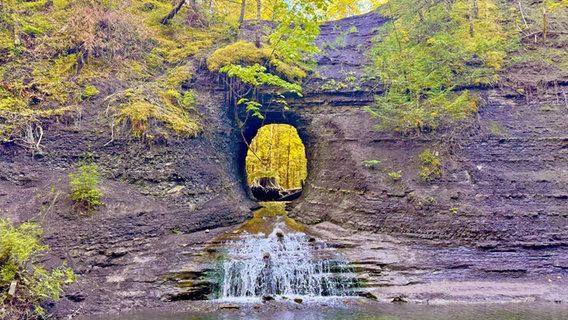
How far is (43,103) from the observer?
11336mm

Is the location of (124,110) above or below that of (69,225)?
above

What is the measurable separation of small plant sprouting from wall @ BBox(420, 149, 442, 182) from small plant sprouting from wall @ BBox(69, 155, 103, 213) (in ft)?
31.9

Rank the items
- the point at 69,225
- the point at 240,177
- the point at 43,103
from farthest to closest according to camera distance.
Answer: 1. the point at 240,177
2. the point at 43,103
3. the point at 69,225

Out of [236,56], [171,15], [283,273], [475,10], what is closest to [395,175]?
[283,273]

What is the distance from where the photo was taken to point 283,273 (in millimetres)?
9336

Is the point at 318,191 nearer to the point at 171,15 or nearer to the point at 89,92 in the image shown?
the point at 89,92

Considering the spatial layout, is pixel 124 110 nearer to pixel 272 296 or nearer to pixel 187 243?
pixel 187 243

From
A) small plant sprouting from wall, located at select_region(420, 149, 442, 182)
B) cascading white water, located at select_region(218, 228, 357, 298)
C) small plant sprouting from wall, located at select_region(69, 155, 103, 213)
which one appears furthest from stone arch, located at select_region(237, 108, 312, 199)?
small plant sprouting from wall, located at select_region(69, 155, 103, 213)

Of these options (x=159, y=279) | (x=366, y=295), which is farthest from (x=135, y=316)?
(x=366, y=295)

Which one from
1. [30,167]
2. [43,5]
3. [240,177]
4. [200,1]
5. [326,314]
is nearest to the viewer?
[326,314]

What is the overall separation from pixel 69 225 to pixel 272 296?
5359 mm

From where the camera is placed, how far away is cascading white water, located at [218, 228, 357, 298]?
9008 millimetres

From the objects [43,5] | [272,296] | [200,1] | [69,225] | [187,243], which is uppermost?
[200,1]

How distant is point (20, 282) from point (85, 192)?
3075 mm
